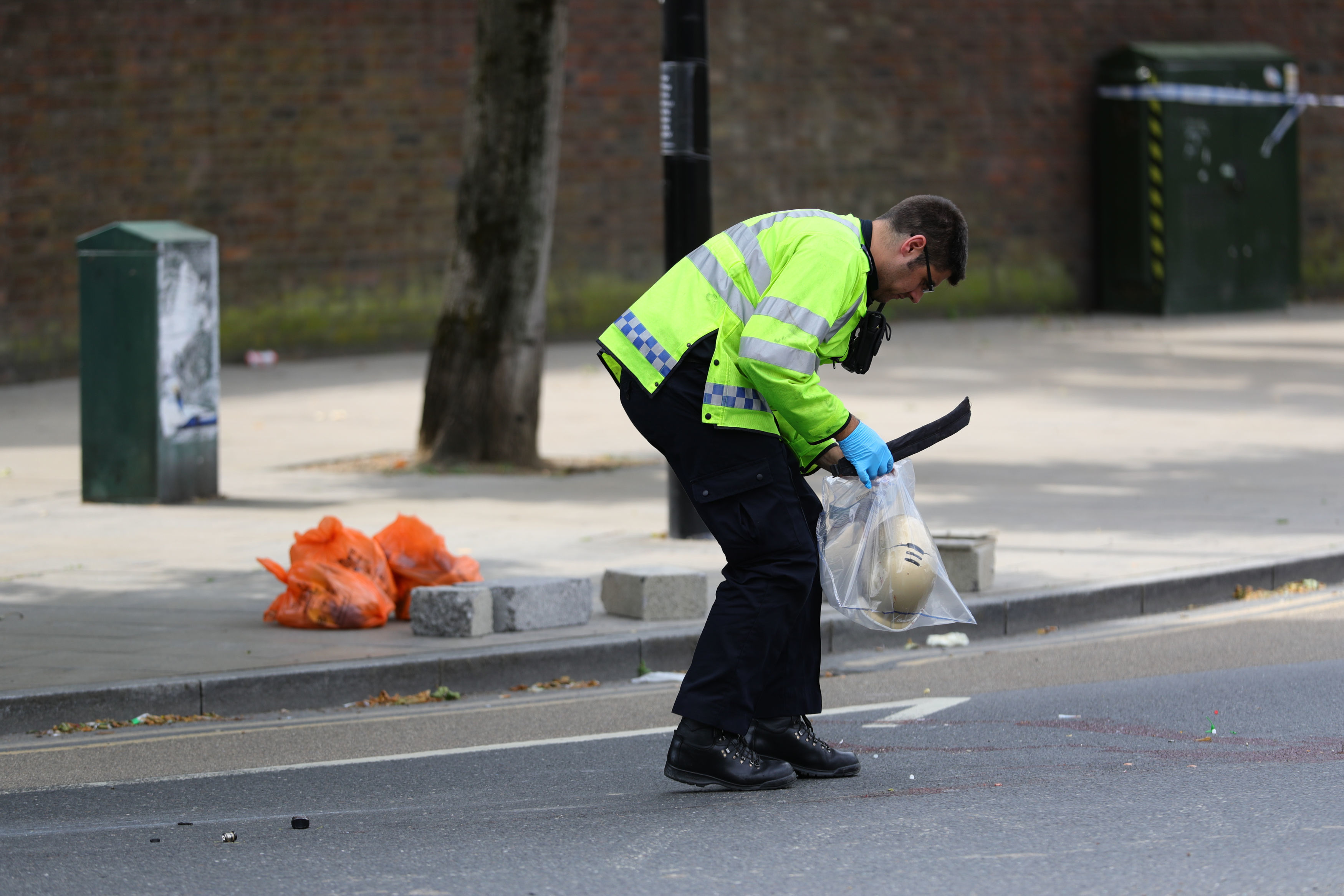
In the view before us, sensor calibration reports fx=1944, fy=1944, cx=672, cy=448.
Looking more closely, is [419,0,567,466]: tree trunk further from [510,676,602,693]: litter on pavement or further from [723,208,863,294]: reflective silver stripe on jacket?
[723,208,863,294]: reflective silver stripe on jacket

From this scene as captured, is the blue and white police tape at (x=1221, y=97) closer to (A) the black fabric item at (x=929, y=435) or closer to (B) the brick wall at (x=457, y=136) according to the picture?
(B) the brick wall at (x=457, y=136)

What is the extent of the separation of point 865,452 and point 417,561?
10.7ft

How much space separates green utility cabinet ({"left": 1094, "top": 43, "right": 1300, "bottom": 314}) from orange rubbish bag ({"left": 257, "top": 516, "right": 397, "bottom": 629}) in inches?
635

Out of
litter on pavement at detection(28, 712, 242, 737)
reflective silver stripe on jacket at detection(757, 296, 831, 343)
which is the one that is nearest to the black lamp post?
litter on pavement at detection(28, 712, 242, 737)

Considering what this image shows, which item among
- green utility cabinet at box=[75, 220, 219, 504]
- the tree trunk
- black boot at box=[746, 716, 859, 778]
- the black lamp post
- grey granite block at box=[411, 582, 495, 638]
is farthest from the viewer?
the tree trunk

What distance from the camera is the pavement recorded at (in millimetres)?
7488

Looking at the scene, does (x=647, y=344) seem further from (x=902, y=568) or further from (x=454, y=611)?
(x=454, y=611)

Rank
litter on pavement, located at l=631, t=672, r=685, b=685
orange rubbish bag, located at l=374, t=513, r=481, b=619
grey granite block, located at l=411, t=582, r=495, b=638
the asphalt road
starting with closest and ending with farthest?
the asphalt road, litter on pavement, located at l=631, t=672, r=685, b=685, grey granite block, located at l=411, t=582, r=495, b=638, orange rubbish bag, located at l=374, t=513, r=481, b=619

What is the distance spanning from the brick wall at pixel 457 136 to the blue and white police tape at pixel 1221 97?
571mm

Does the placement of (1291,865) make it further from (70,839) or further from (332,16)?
(332,16)

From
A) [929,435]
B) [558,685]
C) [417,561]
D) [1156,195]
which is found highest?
[1156,195]

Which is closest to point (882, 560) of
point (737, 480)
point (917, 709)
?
point (737, 480)

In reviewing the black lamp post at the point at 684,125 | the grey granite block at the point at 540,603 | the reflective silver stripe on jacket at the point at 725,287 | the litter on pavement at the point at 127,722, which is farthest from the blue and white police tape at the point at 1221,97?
the reflective silver stripe on jacket at the point at 725,287

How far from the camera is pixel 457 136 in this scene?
18.7m
